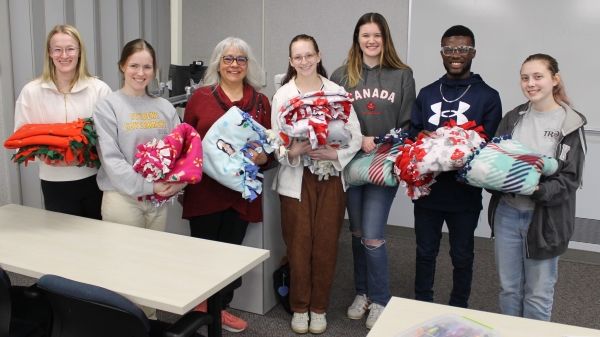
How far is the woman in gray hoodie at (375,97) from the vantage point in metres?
2.70

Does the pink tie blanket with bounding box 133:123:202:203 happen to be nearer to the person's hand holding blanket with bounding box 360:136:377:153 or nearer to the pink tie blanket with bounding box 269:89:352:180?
the pink tie blanket with bounding box 269:89:352:180

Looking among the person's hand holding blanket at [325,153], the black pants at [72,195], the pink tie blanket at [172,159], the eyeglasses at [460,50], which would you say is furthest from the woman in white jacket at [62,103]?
the eyeglasses at [460,50]

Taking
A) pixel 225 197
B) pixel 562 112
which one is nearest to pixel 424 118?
pixel 562 112

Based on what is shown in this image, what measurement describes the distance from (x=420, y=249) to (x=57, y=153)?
1.82 m

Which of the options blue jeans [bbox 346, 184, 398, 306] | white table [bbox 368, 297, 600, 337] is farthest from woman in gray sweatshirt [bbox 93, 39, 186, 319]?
white table [bbox 368, 297, 600, 337]

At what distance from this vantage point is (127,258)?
6.37 ft

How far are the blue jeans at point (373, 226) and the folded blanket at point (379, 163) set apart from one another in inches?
4.6

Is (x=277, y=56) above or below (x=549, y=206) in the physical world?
above

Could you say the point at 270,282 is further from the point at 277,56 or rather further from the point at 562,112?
the point at 277,56

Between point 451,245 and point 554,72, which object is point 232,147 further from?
point 554,72

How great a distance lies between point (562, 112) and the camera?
221cm

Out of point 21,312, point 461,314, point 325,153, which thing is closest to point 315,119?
point 325,153

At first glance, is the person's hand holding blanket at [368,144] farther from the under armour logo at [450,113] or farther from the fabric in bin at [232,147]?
the fabric in bin at [232,147]

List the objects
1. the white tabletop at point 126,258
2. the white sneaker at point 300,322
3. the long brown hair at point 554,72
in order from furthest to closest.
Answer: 1. the white sneaker at point 300,322
2. the long brown hair at point 554,72
3. the white tabletop at point 126,258
